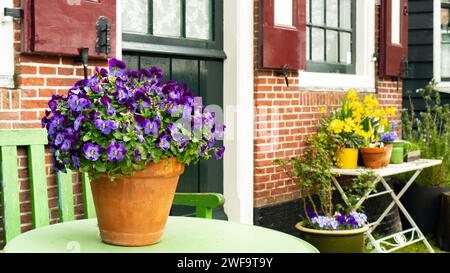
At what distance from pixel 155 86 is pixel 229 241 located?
0.61 metres

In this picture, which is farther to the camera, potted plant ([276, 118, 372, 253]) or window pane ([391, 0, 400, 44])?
window pane ([391, 0, 400, 44])

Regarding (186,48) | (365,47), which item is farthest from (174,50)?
(365,47)

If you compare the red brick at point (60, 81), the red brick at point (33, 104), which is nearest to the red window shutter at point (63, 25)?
the red brick at point (60, 81)

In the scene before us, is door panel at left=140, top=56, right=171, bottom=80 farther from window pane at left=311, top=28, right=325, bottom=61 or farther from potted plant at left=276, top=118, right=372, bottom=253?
window pane at left=311, top=28, right=325, bottom=61

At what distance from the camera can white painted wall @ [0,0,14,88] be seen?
10.8 ft

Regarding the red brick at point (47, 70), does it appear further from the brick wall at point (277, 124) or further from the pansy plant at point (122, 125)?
the brick wall at point (277, 124)

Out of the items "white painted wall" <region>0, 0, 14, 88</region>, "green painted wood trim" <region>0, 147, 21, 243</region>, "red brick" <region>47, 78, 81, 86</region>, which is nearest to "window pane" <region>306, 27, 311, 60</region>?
"red brick" <region>47, 78, 81, 86</region>

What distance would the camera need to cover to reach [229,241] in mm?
2471

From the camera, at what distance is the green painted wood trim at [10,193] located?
3.12m

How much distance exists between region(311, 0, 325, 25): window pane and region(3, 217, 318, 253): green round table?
3323 mm
